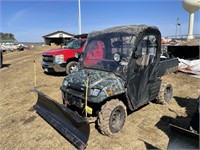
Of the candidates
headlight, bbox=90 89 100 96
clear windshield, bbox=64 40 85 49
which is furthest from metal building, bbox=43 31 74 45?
headlight, bbox=90 89 100 96

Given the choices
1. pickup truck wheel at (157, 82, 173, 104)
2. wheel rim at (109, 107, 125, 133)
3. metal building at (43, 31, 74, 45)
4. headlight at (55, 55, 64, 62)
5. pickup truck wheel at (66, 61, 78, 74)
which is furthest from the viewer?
metal building at (43, 31, 74, 45)

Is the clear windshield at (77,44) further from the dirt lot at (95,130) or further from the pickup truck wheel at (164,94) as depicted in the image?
the pickup truck wheel at (164,94)

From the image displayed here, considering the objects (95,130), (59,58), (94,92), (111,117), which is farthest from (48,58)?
(111,117)

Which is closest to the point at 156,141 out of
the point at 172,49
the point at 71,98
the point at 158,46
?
the point at 71,98

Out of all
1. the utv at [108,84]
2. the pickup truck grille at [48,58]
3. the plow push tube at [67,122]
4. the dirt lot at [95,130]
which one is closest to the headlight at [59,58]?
the pickup truck grille at [48,58]

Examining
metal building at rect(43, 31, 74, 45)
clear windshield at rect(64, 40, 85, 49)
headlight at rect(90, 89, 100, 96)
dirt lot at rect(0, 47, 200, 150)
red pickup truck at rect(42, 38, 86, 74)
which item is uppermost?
metal building at rect(43, 31, 74, 45)

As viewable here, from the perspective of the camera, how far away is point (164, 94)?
21.8 ft

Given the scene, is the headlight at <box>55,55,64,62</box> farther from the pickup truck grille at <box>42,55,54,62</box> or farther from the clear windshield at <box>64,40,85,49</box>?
the clear windshield at <box>64,40,85,49</box>

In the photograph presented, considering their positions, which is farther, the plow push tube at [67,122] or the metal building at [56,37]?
the metal building at [56,37]

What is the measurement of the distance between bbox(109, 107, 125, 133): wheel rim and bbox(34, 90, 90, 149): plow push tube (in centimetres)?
77

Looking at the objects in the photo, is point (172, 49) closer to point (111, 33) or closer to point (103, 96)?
point (111, 33)

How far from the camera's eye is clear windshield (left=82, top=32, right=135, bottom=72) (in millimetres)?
5051

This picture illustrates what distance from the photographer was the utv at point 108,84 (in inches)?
179

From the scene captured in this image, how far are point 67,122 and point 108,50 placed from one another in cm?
206
